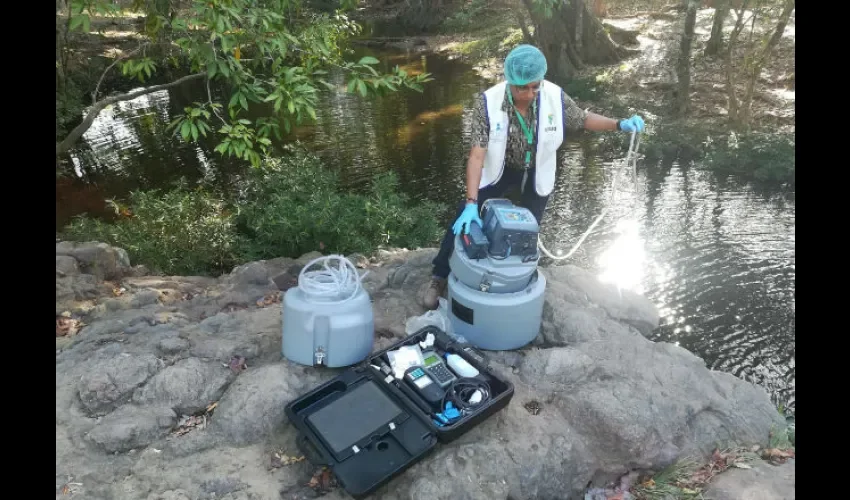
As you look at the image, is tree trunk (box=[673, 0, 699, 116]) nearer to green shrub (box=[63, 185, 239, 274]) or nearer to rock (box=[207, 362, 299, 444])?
green shrub (box=[63, 185, 239, 274])

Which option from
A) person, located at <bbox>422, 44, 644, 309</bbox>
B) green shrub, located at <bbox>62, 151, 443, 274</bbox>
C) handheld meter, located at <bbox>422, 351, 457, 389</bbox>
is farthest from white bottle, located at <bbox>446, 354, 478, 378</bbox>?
green shrub, located at <bbox>62, 151, 443, 274</bbox>

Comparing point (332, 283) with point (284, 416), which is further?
point (332, 283)

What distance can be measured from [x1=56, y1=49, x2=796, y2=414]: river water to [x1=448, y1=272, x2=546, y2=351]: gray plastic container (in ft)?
4.57

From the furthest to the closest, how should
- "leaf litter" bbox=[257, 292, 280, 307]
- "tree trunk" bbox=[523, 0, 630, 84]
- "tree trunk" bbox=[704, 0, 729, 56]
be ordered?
"tree trunk" bbox=[523, 0, 630, 84] < "tree trunk" bbox=[704, 0, 729, 56] < "leaf litter" bbox=[257, 292, 280, 307]

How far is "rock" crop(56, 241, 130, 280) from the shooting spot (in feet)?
15.0

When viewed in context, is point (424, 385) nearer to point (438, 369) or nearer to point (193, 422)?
point (438, 369)

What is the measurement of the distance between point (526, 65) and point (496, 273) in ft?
3.60

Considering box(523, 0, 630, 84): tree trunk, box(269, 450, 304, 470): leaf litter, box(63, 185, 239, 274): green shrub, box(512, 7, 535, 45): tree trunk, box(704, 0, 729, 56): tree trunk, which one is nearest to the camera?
box(269, 450, 304, 470): leaf litter

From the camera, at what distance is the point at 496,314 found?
2959 millimetres

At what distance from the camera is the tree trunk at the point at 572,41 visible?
11.9 metres

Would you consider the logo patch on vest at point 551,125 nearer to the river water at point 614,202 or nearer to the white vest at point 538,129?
the white vest at point 538,129

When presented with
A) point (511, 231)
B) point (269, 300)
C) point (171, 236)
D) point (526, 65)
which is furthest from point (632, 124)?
point (171, 236)
